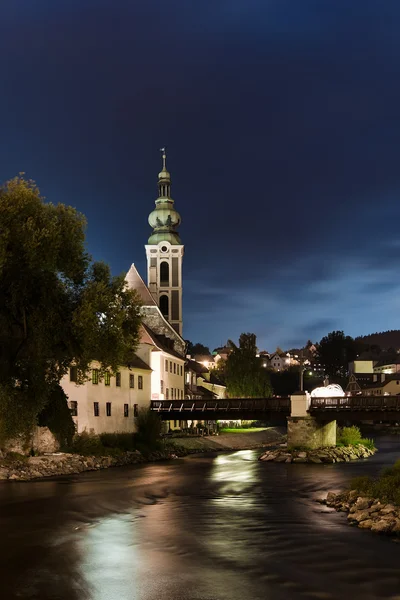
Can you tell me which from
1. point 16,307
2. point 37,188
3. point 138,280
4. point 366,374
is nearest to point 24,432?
point 16,307

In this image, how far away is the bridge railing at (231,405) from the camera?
59.3m

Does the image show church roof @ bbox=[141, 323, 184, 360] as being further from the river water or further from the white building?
the river water

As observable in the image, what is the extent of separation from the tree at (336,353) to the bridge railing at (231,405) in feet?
367

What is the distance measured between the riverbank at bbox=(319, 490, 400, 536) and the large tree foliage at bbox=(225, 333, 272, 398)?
242 ft

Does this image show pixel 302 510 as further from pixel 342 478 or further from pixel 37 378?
pixel 37 378

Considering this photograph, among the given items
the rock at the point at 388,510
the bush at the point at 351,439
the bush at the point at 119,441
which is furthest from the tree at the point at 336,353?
the rock at the point at 388,510

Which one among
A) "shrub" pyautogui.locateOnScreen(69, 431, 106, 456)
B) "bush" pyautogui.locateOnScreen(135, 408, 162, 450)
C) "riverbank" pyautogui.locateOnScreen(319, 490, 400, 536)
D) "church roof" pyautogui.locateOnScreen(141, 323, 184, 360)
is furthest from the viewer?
"church roof" pyautogui.locateOnScreen(141, 323, 184, 360)

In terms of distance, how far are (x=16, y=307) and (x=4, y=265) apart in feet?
11.4

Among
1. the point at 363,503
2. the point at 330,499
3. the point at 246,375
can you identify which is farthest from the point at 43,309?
the point at 246,375

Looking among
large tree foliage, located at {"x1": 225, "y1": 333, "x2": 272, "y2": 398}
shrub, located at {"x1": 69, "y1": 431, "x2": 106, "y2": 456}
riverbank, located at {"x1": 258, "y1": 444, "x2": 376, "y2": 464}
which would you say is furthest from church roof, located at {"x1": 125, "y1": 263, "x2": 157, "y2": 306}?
shrub, located at {"x1": 69, "y1": 431, "x2": 106, "y2": 456}

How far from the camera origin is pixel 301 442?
2160 inches

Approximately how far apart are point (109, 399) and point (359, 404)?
19377 millimetres

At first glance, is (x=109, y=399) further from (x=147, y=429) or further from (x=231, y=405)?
(x=231, y=405)

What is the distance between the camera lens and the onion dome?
115 meters
